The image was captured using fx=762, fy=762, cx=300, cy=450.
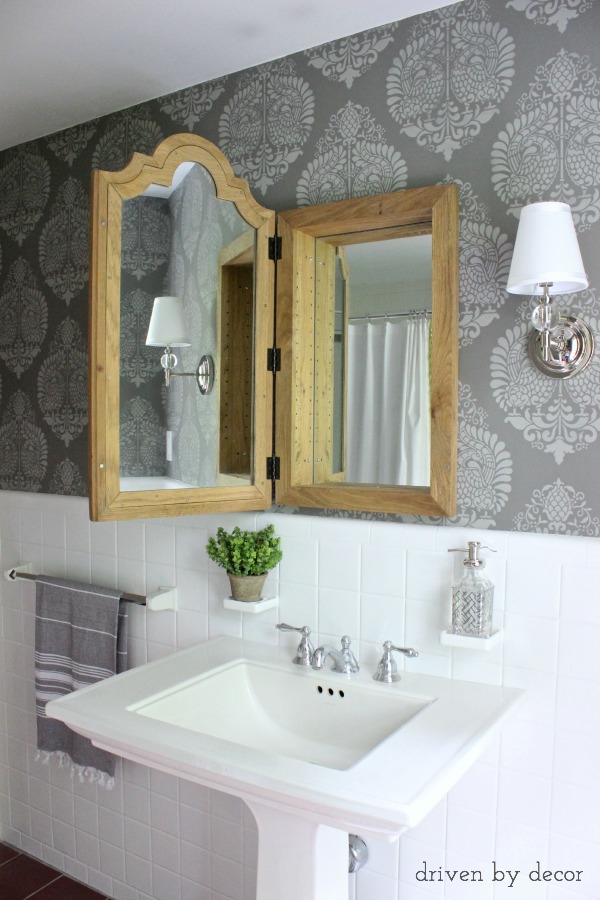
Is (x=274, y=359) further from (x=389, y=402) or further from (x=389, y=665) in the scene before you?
(x=389, y=665)

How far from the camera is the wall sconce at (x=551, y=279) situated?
1.45 m

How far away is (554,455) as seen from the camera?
1604 mm

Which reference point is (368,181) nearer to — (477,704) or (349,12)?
(349,12)

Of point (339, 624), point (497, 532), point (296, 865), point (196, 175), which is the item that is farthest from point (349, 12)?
point (296, 865)

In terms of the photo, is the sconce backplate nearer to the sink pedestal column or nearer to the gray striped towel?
the sink pedestal column

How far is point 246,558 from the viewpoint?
1.91 metres

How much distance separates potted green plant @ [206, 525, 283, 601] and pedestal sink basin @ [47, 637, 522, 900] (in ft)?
0.55

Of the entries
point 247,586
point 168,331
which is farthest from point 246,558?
point 168,331

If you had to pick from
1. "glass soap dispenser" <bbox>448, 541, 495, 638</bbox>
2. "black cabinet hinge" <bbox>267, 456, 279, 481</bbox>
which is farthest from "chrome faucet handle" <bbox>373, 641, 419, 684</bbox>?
"black cabinet hinge" <bbox>267, 456, 279, 481</bbox>

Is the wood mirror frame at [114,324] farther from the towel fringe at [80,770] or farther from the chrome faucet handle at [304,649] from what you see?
the towel fringe at [80,770]

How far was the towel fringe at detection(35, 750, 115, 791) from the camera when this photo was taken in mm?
→ 2309

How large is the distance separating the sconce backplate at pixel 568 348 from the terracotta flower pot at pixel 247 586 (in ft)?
2.85

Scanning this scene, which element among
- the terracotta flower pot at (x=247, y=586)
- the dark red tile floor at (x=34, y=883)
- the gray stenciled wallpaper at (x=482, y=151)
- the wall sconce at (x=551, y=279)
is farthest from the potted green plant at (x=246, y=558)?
the dark red tile floor at (x=34, y=883)

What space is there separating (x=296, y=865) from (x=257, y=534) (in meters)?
0.81
